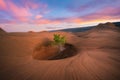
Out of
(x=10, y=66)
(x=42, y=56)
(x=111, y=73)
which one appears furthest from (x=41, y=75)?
(x=42, y=56)

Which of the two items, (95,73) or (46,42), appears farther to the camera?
(46,42)

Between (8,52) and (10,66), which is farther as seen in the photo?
(8,52)

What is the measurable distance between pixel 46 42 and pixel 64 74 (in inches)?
629

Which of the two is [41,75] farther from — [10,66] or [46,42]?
[46,42]

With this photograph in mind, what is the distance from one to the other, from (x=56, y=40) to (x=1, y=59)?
408 inches

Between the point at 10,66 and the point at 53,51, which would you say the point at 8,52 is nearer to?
the point at 10,66

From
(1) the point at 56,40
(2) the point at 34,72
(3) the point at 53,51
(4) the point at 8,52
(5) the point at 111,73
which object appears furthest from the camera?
(3) the point at 53,51

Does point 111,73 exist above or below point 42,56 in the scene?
above

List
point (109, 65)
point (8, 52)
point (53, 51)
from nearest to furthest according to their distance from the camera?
point (109, 65)
point (8, 52)
point (53, 51)

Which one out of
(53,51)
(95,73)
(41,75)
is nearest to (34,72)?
(41,75)

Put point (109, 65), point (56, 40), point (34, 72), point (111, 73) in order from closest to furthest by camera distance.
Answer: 1. point (111, 73)
2. point (34, 72)
3. point (109, 65)
4. point (56, 40)

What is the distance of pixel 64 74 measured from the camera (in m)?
8.50

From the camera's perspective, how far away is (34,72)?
9.18 metres

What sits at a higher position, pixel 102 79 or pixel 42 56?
pixel 102 79
